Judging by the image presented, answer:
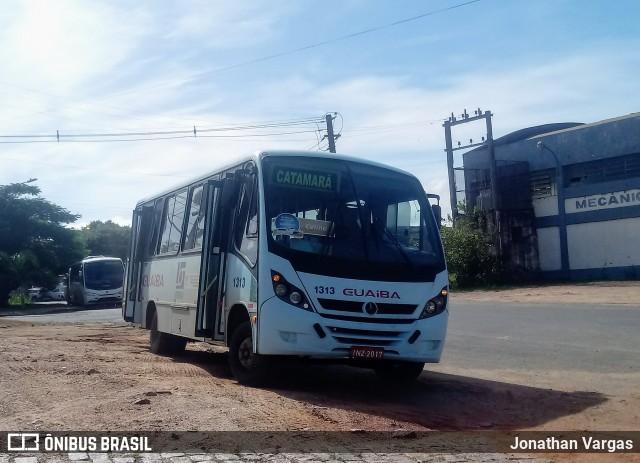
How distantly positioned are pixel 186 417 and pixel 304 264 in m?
2.34

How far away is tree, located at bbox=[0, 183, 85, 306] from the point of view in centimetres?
4062

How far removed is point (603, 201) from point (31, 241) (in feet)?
100

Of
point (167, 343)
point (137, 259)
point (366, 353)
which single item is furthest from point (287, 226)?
point (137, 259)

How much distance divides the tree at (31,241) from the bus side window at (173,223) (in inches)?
1195

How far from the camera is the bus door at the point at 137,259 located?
14703 millimetres

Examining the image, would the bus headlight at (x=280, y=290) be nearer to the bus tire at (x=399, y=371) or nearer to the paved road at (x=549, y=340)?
the bus tire at (x=399, y=371)

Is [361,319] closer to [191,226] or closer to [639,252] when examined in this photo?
[191,226]

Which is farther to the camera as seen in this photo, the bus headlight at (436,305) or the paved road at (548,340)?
the paved road at (548,340)

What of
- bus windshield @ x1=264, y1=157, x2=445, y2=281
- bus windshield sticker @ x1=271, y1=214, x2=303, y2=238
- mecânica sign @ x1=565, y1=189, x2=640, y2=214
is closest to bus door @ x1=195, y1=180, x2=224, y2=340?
bus windshield @ x1=264, y1=157, x2=445, y2=281

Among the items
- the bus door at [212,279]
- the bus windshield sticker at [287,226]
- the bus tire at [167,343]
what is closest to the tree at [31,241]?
the bus tire at [167,343]

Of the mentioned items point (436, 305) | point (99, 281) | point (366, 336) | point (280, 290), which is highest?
point (280, 290)

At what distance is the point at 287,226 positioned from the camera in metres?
8.52

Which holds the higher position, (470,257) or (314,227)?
(314,227)

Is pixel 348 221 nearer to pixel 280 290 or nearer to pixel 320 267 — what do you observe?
pixel 320 267
